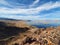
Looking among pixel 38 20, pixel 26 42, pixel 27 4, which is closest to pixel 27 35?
pixel 26 42

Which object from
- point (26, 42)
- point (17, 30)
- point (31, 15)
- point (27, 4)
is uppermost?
point (27, 4)

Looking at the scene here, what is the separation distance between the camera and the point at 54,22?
588 centimetres

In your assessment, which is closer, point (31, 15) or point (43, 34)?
point (43, 34)

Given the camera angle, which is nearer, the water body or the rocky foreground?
the rocky foreground

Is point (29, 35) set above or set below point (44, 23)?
below

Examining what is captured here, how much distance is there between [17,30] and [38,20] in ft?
2.52

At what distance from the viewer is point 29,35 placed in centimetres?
560

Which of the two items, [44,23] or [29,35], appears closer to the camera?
[29,35]

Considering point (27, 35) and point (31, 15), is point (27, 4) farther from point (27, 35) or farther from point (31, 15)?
point (27, 35)

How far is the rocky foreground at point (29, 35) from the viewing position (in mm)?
5480

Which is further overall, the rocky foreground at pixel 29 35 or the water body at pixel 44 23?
the water body at pixel 44 23

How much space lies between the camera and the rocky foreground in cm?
548

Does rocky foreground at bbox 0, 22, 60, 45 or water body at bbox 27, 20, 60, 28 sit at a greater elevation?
water body at bbox 27, 20, 60, 28

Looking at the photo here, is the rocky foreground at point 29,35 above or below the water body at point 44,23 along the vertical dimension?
below
